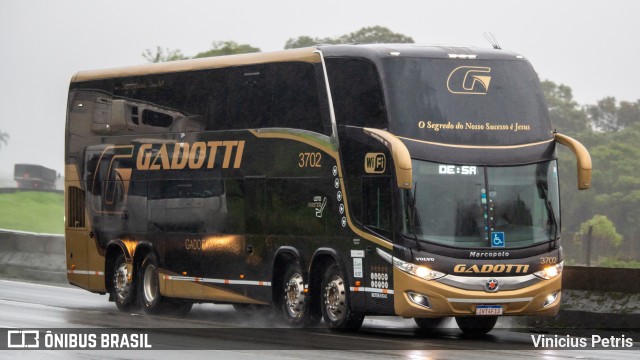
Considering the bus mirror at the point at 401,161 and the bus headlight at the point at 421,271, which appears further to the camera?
the bus headlight at the point at 421,271

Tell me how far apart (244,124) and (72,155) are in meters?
Result: 5.70

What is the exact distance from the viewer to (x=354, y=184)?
19.3m

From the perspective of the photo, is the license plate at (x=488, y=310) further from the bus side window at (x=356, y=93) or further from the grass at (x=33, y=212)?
the grass at (x=33, y=212)

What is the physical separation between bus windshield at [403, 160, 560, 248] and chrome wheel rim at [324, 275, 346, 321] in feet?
5.67

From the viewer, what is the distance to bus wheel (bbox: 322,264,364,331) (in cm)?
1941

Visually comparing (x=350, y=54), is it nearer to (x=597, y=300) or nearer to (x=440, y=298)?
(x=440, y=298)

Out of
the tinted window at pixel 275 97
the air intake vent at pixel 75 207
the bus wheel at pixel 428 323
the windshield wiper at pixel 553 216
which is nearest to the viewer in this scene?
the windshield wiper at pixel 553 216

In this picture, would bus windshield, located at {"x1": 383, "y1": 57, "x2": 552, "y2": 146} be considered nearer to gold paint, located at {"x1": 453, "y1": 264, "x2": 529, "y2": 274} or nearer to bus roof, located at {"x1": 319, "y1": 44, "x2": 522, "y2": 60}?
bus roof, located at {"x1": 319, "y1": 44, "x2": 522, "y2": 60}

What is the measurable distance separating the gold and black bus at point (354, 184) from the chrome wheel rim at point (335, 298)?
0.10 feet

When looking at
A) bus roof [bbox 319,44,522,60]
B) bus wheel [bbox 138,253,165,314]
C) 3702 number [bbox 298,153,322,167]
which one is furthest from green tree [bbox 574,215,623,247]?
bus roof [bbox 319,44,522,60]

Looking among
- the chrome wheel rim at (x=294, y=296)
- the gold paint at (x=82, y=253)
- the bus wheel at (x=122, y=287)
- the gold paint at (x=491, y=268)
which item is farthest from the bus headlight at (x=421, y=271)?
the gold paint at (x=82, y=253)

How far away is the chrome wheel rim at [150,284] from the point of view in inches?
950

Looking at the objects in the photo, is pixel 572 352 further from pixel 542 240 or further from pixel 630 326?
pixel 630 326

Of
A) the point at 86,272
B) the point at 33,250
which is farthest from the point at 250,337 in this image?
the point at 33,250
